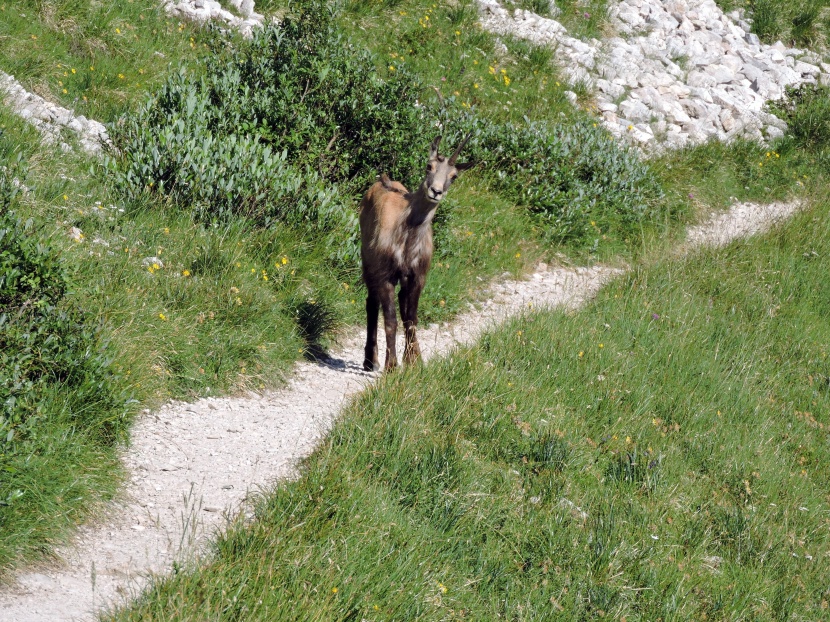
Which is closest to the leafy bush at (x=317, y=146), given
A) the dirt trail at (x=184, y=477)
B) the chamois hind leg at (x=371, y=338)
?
the chamois hind leg at (x=371, y=338)

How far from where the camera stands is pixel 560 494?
686cm

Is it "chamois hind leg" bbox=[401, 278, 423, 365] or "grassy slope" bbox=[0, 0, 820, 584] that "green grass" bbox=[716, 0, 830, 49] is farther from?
"chamois hind leg" bbox=[401, 278, 423, 365]

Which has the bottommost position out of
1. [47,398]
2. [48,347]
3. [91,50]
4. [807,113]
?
[47,398]

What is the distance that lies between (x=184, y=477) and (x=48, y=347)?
1.25 meters

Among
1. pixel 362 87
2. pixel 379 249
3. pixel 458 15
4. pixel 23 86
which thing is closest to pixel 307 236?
pixel 379 249

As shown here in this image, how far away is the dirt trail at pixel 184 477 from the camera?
4660 millimetres

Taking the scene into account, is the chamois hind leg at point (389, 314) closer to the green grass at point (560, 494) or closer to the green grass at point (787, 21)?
the green grass at point (560, 494)

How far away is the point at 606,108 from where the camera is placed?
17.1 meters

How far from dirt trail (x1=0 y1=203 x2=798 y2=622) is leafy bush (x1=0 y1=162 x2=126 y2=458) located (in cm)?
40

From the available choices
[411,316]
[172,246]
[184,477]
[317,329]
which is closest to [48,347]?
[184,477]

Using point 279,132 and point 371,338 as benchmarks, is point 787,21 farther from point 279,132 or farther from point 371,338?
point 371,338

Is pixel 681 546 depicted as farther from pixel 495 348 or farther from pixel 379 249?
pixel 379 249

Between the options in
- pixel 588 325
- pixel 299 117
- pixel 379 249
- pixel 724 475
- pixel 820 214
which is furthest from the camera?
pixel 820 214

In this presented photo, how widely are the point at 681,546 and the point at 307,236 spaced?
5.33 m
